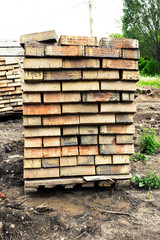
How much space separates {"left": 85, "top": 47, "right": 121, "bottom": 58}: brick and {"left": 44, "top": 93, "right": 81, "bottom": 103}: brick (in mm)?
483

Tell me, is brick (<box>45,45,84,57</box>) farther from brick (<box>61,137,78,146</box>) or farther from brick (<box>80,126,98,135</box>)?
brick (<box>61,137,78,146</box>)

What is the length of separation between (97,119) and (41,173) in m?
0.94

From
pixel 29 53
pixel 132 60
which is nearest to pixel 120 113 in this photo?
pixel 132 60

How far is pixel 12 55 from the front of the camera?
831 centimetres

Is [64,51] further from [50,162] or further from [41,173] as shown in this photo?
[41,173]

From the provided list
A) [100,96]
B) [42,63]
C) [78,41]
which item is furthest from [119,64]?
[42,63]

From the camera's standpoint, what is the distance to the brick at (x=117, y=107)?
281cm

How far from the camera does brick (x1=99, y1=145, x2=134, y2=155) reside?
2914 mm

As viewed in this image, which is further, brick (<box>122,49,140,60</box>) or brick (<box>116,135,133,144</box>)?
brick (<box>116,135,133,144</box>)

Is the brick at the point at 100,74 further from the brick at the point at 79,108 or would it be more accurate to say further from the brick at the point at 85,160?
the brick at the point at 85,160

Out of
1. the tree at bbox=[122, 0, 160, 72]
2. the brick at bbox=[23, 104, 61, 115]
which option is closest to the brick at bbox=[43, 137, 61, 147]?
the brick at bbox=[23, 104, 61, 115]

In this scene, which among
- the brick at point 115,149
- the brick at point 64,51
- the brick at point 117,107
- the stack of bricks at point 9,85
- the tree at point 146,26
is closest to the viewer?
the brick at point 64,51

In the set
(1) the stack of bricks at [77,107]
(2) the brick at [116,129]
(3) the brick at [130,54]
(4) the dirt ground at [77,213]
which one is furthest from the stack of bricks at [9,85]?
(3) the brick at [130,54]

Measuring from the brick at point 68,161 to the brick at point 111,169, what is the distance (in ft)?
1.00
